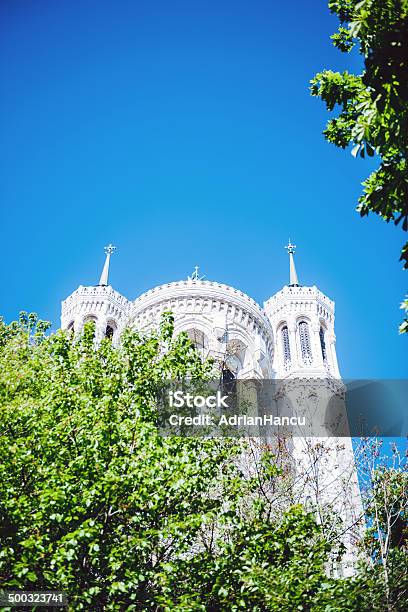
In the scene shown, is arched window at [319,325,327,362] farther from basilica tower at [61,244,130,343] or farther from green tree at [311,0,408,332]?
green tree at [311,0,408,332]

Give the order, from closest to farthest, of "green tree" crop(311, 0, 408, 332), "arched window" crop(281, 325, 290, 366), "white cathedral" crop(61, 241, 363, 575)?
"green tree" crop(311, 0, 408, 332)
"white cathedral" crop(61, 241, 363, 575)
"arched window" crop(281, 325, 290, 366)

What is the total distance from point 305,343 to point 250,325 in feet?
21.7

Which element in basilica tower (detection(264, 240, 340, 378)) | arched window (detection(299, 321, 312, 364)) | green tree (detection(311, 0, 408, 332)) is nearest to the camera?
green tree (detection(311, 0, 408, 332))

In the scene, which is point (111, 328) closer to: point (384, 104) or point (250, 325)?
point (250, 325)

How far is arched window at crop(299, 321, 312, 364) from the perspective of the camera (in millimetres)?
36981

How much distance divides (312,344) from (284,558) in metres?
28.1

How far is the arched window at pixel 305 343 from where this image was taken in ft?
121

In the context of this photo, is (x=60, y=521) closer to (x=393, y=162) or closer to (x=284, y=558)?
(x=284, y=558)


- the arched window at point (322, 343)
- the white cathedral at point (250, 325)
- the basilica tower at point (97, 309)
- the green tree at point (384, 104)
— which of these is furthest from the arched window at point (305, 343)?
the green tree at point (384, 104)

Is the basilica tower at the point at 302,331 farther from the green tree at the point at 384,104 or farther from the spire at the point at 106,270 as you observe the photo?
the green tree at the point at 384,104

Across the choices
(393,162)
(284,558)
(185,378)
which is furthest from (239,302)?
(393,162)

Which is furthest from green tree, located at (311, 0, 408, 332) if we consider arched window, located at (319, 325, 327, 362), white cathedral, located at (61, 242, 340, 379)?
arched window, located at (319, 325, 327, 362)

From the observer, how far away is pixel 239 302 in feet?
109

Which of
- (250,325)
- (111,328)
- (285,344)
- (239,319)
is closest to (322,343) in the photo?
(285,344)
